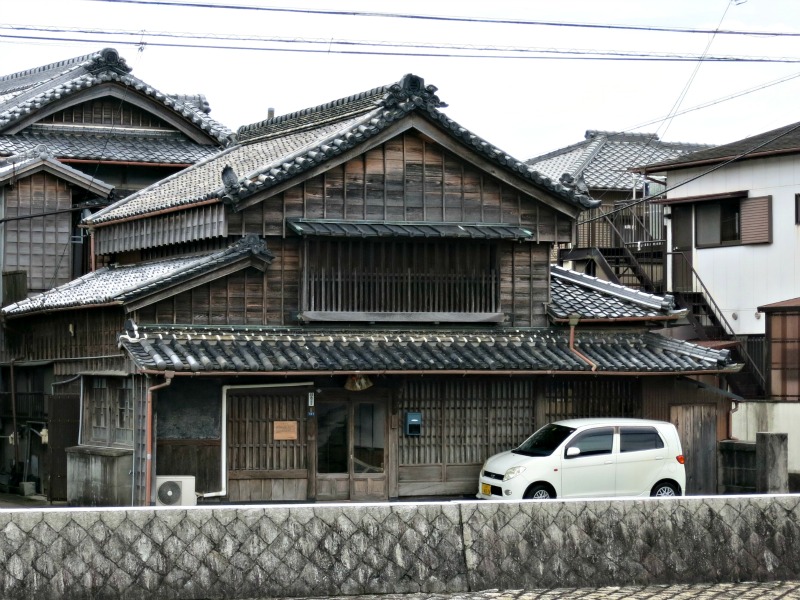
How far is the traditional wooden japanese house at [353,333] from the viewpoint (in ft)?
78.7

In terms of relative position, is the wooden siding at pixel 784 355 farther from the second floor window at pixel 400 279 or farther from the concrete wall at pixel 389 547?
the concrete wall at pixel 389 547

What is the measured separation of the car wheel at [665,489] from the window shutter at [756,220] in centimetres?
1417

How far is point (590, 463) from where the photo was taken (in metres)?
24.8

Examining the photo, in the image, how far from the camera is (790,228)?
1465 inches

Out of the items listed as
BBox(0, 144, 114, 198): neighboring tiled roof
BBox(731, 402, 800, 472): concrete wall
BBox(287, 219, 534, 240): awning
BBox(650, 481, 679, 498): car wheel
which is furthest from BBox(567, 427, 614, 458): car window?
BBox(0, 144, 114, 198): neighboring tiled roof

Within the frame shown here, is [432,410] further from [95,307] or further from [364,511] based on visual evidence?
[364,511]

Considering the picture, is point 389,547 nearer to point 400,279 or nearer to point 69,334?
point 400,279

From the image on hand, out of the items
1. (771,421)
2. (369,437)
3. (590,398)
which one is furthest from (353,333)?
(771,421)

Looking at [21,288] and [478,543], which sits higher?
[21,288]

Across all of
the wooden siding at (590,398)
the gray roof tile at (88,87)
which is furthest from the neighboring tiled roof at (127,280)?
the wooden siding at (590,398)

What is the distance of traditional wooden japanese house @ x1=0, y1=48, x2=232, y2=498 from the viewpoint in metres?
28.9

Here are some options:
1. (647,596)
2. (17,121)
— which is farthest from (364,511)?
(17,121)

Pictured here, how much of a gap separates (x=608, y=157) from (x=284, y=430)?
2988cm

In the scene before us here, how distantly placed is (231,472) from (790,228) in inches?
792
